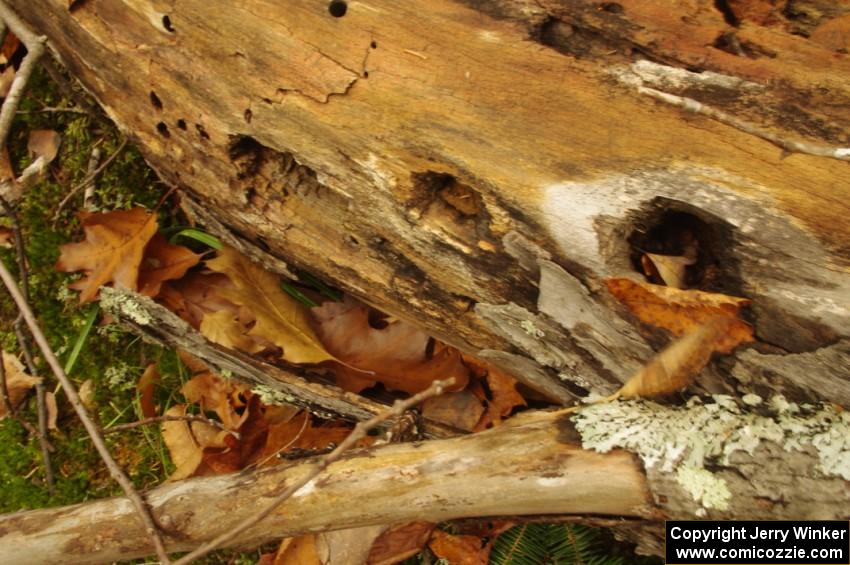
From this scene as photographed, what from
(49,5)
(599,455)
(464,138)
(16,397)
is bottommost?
(16,397)

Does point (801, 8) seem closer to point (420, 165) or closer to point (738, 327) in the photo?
point (738, 327)

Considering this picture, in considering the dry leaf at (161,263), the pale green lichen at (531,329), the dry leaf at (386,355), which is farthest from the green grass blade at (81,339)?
the pale green lichen at (531,329)

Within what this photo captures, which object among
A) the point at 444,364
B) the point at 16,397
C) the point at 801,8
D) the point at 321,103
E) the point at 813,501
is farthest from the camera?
the point at 16,397

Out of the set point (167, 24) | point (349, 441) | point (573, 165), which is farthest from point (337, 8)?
point (349, 441)

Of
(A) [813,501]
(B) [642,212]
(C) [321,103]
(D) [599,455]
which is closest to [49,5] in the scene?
(C) [321,103]

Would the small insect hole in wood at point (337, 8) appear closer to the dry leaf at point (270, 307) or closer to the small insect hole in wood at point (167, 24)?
the small insect hole in wood at point (167, 24)

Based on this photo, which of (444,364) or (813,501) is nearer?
(813,501)

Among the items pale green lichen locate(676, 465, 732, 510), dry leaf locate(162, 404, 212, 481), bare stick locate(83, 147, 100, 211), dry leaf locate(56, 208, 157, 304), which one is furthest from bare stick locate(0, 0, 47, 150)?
pale green lichen locate(676, 465, 732, 510)
